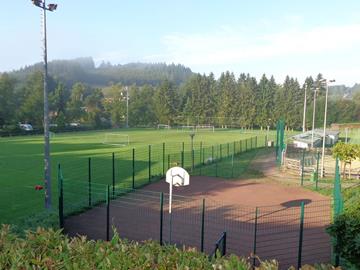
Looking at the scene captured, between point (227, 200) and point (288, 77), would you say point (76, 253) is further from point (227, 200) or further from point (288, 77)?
point (288, 77)

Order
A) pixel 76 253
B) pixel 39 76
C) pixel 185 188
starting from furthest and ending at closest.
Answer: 1. pixel 39 76
2. pixel 185 188
3. pixel 76 253

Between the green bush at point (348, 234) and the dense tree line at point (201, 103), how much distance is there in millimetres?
63020

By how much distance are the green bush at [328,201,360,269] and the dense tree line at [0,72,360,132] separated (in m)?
63.0

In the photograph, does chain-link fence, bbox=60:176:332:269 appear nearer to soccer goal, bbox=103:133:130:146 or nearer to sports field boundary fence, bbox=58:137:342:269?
sports field boundary fence, bbox=58:137:342:269

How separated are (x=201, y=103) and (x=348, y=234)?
7952cm

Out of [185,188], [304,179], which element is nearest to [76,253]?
[185,188]

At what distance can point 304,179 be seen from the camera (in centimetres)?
2158

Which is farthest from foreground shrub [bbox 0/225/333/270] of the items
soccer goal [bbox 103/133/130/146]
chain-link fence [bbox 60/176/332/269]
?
soccer goal [bbox 103/133/130/146]

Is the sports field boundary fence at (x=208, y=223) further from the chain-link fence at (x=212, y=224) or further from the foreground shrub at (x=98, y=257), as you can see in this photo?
the foreground shrub at (x=98, y=257)

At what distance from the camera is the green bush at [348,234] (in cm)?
709

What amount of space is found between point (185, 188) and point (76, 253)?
15.3m

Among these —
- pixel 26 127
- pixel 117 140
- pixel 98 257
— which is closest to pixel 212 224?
pixel 98 257

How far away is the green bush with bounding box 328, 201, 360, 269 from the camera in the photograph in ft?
23.3

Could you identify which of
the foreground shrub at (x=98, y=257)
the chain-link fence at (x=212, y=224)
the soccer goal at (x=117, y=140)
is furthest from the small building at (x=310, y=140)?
the foreground shrub at (x=98, y=257)
